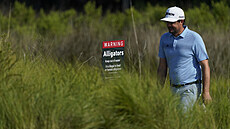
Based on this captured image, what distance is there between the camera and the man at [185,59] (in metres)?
4.88

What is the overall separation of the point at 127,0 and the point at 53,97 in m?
21.0

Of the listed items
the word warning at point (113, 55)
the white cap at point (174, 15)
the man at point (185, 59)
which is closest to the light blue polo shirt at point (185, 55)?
the man at point (185, 59)

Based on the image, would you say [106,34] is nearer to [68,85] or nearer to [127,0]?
[68,85]

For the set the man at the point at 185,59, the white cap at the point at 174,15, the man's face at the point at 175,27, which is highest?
the white cap at the point at 174,15

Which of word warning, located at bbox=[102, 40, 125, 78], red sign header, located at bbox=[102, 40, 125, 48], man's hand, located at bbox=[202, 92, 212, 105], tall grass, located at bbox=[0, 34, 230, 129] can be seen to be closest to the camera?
tall grass, located at bbox=[0, 34, 230, 129]

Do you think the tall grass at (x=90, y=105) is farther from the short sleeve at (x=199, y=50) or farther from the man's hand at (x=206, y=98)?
the short sleeve at (x=199, y=50)

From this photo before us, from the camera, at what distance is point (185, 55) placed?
4.93 meters

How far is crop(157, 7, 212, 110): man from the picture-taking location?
4883mm

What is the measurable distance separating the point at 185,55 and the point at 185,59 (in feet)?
0.17

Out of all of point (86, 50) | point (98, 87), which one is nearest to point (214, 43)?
point (86, 50)

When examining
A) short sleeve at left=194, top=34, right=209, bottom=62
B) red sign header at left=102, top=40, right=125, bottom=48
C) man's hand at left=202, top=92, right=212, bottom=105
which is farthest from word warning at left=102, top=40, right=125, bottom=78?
man's hand at left=202, top=92, right=212, bottom=105

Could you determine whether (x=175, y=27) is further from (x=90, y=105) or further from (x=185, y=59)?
(x=90, y=105)

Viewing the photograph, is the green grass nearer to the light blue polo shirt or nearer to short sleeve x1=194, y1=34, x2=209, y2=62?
the light blue polo shirt

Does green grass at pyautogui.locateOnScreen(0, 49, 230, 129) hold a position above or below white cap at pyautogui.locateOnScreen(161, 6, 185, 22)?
below
